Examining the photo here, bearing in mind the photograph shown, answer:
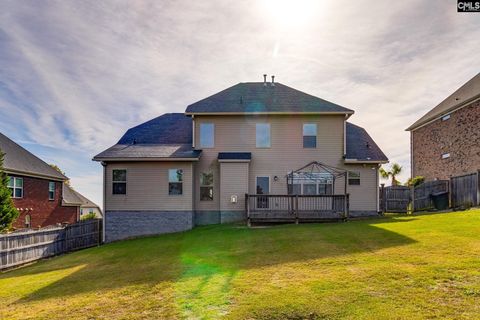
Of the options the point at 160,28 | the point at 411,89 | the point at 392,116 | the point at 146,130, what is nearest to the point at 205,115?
the point at 146,130

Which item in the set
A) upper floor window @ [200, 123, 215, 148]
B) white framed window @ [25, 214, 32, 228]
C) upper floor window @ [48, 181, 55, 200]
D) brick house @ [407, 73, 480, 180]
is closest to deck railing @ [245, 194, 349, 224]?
upper floor window @ [200, 123, 215, 148]

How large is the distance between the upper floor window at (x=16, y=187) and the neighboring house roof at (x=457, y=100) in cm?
2859

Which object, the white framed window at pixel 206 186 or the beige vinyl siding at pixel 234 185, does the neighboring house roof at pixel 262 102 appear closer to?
the beige vinyl siding at pixel 234 185

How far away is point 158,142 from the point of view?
68.0 feet

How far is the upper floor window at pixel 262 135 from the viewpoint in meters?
19.3

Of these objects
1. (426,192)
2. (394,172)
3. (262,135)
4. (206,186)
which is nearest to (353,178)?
(262,135)

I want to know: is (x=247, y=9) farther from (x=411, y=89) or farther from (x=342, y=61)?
(x=411, y=89)

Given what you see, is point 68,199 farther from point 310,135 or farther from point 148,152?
point 310,135

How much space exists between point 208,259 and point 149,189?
32.1 feet

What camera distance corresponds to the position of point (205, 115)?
19250mm

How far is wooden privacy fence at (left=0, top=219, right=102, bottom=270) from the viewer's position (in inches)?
526

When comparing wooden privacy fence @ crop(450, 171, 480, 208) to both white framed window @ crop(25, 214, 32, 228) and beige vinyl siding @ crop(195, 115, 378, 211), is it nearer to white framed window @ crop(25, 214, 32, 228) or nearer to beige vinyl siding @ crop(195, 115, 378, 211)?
beige vinyl siding @ crop(195, 115, 378, 211)

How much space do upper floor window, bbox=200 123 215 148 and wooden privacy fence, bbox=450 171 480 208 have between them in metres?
13.6

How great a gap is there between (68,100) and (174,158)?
6841 millimetres
